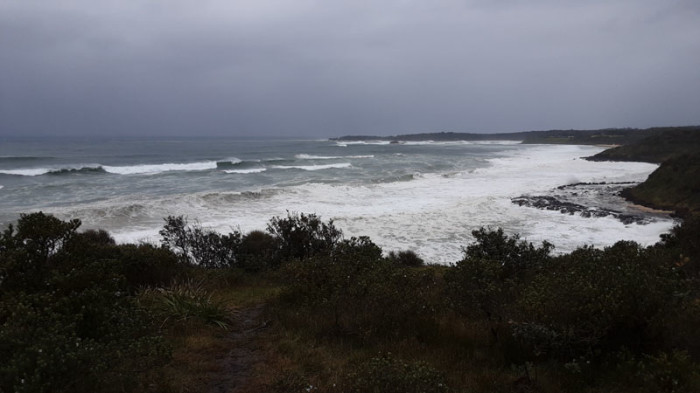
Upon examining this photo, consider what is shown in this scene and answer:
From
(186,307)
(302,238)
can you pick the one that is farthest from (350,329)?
(302,238)

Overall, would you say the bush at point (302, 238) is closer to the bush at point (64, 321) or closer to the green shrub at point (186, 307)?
the green shrub at point (186, 307)

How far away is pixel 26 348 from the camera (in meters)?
3.20

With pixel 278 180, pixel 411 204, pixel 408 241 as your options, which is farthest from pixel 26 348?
pixel 278 180

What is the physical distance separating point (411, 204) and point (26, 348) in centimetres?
2151

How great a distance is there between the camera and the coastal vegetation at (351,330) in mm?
3619

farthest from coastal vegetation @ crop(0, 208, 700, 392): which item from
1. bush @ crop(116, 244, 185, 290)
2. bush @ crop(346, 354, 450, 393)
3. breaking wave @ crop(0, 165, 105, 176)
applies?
breaking wave @ crop(0, 165, 105, 176)

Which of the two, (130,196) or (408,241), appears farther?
(130,196)

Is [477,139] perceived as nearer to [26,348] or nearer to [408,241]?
[408,241]

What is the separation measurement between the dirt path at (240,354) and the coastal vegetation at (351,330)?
0.03m

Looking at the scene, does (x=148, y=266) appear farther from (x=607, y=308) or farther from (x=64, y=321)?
(x=607, y=308)

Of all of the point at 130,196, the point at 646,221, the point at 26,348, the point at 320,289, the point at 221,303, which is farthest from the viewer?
the point at 130,196

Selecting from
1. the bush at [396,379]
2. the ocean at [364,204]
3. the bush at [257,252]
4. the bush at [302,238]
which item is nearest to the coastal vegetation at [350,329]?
the bush at [396,379]

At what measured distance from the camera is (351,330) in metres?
5.75

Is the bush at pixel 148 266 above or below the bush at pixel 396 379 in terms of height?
below
